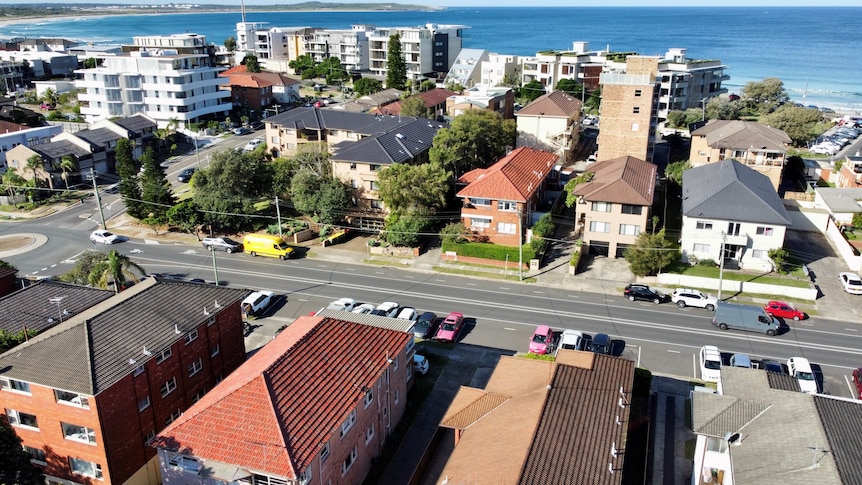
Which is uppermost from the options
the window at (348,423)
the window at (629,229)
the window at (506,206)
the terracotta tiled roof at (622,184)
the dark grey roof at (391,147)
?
the dark grey roof at (391,147)

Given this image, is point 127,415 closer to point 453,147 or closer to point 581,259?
point 581,259

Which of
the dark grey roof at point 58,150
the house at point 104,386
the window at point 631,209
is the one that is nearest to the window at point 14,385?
the house at point 104,386

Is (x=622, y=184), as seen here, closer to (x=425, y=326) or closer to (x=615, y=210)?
(x=615, y=210)

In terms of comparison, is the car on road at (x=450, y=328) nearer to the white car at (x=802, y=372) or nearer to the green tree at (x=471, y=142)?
the white car at (x=802, y=372)

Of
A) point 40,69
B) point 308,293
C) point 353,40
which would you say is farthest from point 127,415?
point 40,69

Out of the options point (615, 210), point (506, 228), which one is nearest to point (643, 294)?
point (615, 210)

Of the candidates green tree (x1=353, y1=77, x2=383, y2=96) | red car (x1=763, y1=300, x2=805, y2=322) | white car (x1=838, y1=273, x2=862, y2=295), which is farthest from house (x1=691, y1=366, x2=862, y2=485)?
green tree (x1=353, y1=77, x2=383, y2=96)
